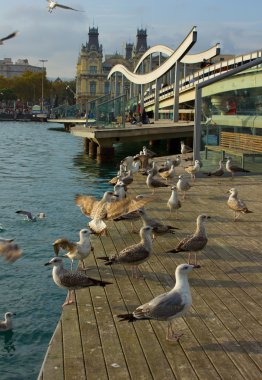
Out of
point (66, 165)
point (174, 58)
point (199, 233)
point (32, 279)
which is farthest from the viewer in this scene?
point (174, 58)

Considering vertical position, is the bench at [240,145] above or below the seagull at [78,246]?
above

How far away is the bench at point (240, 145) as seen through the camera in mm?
17359

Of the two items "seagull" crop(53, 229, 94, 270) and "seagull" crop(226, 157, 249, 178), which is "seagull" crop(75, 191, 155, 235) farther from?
"seagull" crop(226, 157, 249, 178)

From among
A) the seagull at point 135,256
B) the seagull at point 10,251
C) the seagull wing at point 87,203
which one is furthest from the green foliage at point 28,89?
the seagull at point 10,251

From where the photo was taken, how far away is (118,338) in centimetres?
543

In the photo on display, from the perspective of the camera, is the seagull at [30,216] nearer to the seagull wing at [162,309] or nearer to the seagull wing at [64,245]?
the seagull wing at [64,245]

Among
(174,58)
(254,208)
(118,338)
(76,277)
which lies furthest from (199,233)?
(174,58)

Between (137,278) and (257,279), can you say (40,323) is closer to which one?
(137,278)

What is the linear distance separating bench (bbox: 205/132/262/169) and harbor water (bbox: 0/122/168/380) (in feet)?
15.5

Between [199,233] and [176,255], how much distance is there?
0.68 metres

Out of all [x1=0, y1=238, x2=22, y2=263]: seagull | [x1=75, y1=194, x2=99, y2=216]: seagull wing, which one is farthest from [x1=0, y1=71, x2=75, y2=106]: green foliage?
[x1=0, y1=238, x2=22, y2=263]: seagull

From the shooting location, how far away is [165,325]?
5746 millimetres

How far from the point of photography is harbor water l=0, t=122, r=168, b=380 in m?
6.79

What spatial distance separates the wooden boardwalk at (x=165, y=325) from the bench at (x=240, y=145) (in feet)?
27.1
